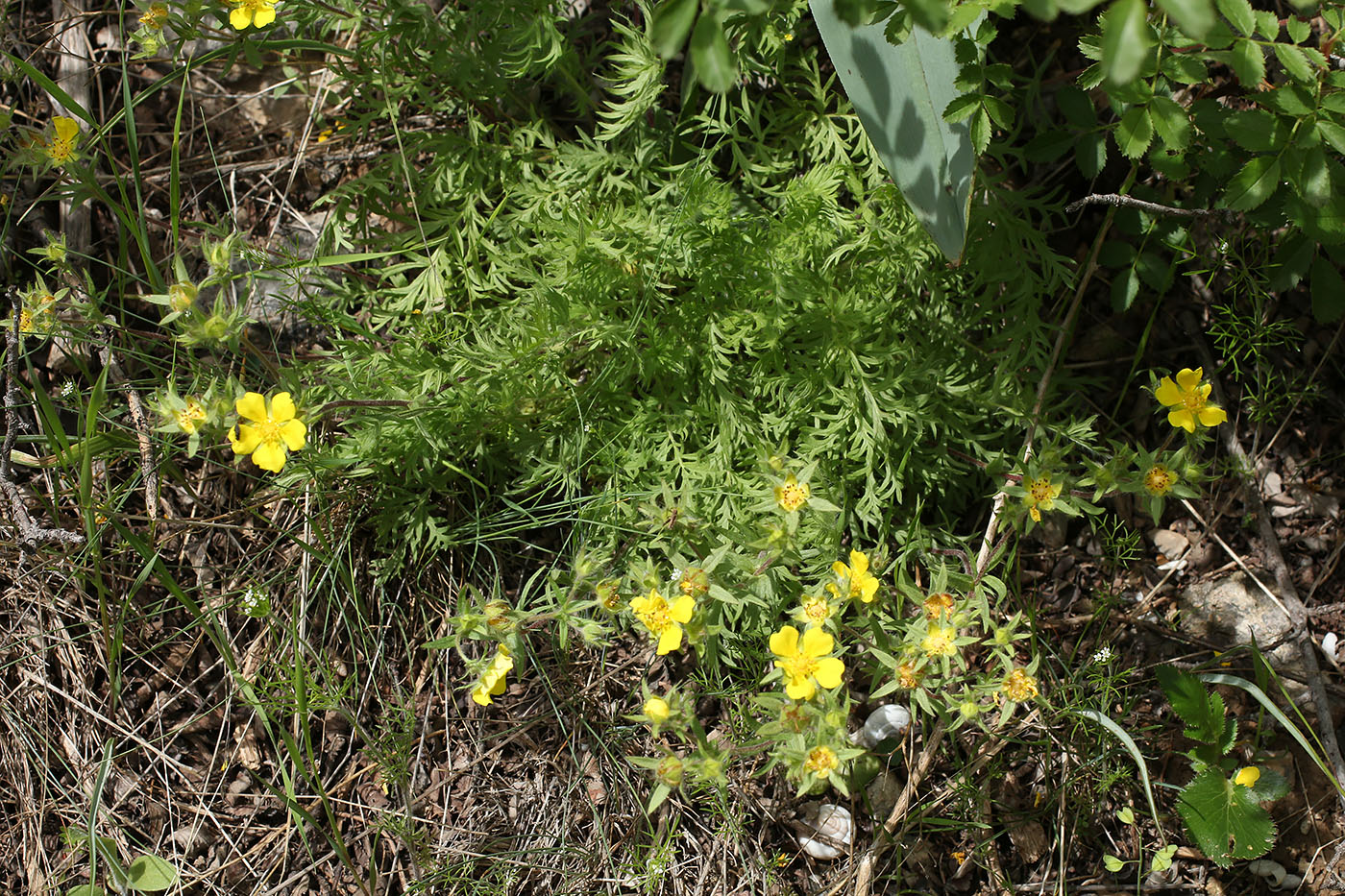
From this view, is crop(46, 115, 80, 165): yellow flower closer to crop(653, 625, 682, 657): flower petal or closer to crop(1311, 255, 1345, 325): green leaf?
crop(653, 625, 682, 657): flower petal

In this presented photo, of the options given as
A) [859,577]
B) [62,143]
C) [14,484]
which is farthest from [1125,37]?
[14,484]

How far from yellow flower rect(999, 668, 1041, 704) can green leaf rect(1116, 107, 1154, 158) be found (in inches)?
53.7

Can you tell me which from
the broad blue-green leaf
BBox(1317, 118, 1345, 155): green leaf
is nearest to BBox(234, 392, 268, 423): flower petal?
the broad blue-green leaf

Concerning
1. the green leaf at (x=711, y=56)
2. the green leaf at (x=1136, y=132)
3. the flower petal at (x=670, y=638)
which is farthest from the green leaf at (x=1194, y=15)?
the flower petal at (x=670, y=638)

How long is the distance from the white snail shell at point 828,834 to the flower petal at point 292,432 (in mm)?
2027

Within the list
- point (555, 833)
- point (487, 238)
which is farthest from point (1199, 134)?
point (555, 833)

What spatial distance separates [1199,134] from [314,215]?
10.4 feet

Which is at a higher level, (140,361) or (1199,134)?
(1199,134)

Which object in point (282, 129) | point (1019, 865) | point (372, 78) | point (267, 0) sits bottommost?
point (1019, 865)

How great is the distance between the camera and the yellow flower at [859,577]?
2275 millimetres

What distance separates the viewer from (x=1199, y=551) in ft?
10.6

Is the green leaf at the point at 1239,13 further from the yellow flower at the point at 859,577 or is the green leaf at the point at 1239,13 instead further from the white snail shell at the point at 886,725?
the white snail shell at the point at 886,725

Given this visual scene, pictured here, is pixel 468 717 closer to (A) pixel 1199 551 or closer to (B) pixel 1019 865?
(B) pixel 1019 865

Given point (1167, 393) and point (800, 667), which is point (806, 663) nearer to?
point (800, 667)
